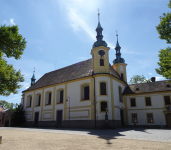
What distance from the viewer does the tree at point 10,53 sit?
414 inches

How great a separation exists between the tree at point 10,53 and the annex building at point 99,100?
440 inches

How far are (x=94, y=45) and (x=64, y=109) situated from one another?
11.5 metres

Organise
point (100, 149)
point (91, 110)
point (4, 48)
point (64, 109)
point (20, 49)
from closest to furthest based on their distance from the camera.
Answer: point (100, 149), point (4, 48), point (20, 49), point (91, 110), point (64, 109)

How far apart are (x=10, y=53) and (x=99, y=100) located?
13.5 meters

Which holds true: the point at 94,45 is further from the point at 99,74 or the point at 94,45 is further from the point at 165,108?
the point at 165,108

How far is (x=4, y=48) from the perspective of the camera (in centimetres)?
1096

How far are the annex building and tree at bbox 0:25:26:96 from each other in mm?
11180

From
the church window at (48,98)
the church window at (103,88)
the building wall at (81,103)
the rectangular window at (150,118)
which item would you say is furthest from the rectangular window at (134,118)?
the church window at (48,98)

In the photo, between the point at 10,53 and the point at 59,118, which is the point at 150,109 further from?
the point at 10,53

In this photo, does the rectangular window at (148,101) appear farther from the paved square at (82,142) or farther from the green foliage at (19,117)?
the green foliage at (19,117)

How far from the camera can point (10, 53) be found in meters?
11.4

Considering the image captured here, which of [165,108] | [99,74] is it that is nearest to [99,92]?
[99,74]

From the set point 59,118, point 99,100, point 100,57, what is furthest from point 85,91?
point 59,118

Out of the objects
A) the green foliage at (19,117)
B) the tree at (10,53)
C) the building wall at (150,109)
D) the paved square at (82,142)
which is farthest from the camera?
the green foliage at (19,117)
